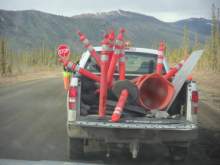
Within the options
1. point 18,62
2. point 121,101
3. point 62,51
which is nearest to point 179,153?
point 121,101

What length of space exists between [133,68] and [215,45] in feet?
140

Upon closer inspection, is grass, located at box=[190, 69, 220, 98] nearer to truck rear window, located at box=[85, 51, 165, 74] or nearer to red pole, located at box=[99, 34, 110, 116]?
truck rear window, located at box=[85, 51, 165, 74]

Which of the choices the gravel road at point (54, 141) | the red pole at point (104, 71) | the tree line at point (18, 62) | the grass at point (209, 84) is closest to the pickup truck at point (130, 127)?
the red pole at point (104, 71)

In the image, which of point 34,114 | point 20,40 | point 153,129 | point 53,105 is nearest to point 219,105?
point 53,105

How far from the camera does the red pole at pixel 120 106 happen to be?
368cm

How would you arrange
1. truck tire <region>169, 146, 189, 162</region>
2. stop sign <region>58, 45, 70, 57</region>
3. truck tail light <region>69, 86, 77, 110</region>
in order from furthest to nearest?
stop sign <region>58, 45, 70, 57</region>
truck tire <region>169, 146, 189, 162</region>
truck tail light <region>69, 86, 77, 110</region>

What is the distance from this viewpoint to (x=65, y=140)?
5504 mm

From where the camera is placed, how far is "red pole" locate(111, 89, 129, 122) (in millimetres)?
3682

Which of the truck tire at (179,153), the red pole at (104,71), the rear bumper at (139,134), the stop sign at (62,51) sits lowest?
the truck tire at (179,153)

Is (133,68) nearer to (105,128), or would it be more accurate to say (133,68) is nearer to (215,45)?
(105,128)

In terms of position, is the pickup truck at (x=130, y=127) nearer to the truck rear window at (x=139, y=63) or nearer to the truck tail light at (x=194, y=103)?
the truck tail light at (x=194, y=103)

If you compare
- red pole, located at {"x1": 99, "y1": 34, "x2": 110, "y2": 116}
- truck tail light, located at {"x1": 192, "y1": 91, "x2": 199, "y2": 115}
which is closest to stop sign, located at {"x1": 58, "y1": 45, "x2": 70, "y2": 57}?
red pole, located at {"x1": 99, "y1": 34, "x2": 110, "y2": 116}

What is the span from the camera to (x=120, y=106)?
12.4ft

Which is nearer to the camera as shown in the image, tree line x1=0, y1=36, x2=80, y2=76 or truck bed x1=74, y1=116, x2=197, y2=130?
truck bed x1=74, y1=116, x2=197, y2=130
